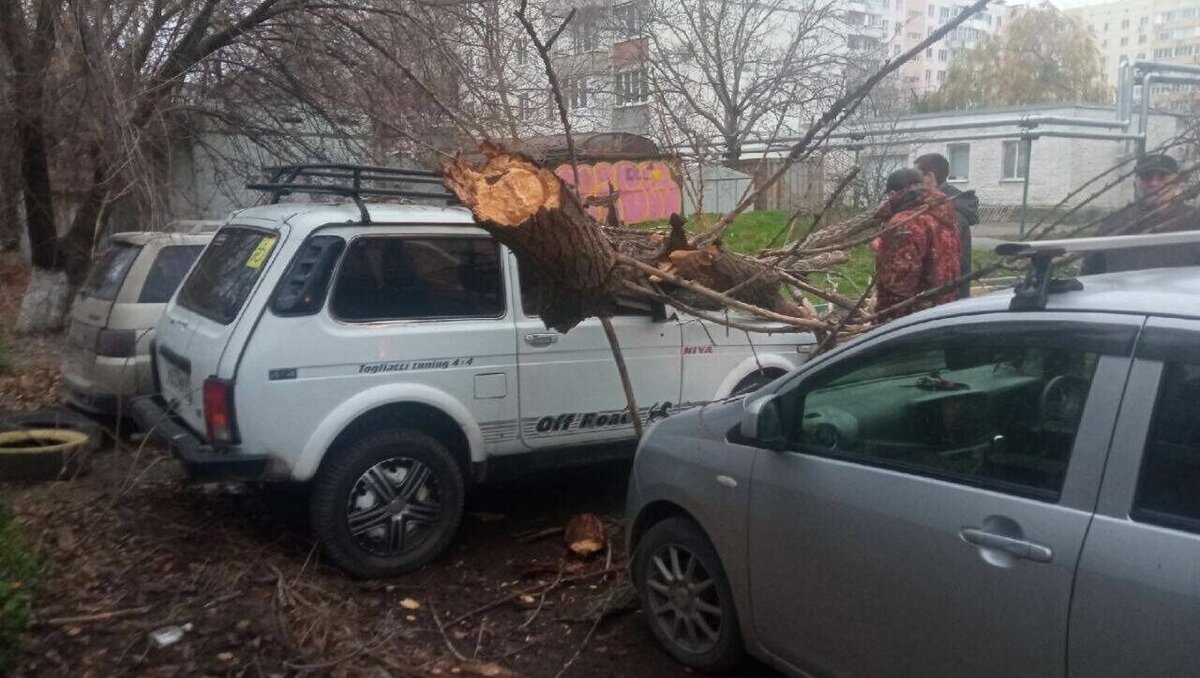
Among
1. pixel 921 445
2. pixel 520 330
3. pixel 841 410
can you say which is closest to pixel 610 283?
pixel 520 330

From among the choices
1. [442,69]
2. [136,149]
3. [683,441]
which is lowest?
[683,441]

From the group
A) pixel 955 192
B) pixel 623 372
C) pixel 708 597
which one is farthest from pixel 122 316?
pixel 955 192

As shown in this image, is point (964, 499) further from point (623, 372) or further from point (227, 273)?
point (227, 273)

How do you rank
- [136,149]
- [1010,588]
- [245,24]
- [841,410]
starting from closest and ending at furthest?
[1010,588] → [841,410] → [136,149] → [245,24]

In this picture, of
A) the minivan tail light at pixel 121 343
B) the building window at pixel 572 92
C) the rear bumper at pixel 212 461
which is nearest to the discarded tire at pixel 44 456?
the minivan tail light at pixel 121 343

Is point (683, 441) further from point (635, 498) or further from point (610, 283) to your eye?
point (610, 283)

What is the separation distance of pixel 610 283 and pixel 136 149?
183 inches

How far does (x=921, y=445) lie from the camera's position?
3521 mm

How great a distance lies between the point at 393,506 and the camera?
552 centimetres

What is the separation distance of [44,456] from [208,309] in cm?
179

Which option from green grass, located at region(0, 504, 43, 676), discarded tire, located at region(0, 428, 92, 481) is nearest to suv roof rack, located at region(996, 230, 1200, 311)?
green grass, located at region(0, 504, 43, 676)

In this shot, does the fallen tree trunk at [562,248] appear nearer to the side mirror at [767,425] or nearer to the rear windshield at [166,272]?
the side mirror at [767,425]

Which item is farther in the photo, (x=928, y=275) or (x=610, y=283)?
(x=928, y=275)

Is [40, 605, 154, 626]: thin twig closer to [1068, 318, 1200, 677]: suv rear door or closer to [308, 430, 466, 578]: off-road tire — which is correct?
[308, 430, 466, 578]: off-road tire
